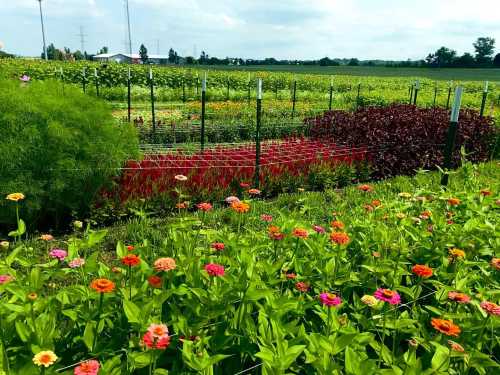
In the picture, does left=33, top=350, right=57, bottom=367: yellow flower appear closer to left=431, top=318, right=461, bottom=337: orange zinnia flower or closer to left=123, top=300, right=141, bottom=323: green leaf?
left=123, top=300, right=141, bottom=323: green leaf

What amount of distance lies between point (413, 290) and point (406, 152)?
6.27m

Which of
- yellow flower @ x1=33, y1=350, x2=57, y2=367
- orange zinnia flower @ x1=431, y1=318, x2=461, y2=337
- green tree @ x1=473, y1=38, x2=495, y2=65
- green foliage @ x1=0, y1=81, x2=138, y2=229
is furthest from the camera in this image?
green tree @ x1=473, y1=38, x2=495, y2=65

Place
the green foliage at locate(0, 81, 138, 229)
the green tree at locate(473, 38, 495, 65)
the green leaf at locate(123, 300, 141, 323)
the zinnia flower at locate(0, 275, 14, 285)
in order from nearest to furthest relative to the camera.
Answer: the green leaf at locate(123, 300, 141, 323) → the zinnia flower at locate(0, 275, 14, 285) → the green foliage at locate(0, 81, 138, 229) → the green tree at locate(473, 38, 495, 65)

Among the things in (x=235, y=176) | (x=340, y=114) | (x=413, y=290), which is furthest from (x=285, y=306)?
(x=340, y=114)

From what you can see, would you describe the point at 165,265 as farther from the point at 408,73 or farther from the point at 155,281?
the point at 408,73

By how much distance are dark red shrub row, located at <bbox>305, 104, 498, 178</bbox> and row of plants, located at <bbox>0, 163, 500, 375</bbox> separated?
17.2 feet

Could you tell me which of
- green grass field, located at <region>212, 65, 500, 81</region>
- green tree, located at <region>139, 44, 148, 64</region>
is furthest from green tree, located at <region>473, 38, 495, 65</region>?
green tree, located at <region>139, 44, 148, 64</region>

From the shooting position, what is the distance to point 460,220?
3.16 metres

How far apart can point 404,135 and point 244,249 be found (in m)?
6.48

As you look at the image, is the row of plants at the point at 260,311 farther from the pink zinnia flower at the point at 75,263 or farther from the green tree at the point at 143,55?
the green tree at the point at 143,55

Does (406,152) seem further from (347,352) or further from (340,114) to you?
(347,352)

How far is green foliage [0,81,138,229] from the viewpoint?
4.54 metres

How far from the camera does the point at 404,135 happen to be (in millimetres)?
7938

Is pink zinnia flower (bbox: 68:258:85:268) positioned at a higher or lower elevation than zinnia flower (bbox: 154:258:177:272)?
lower
